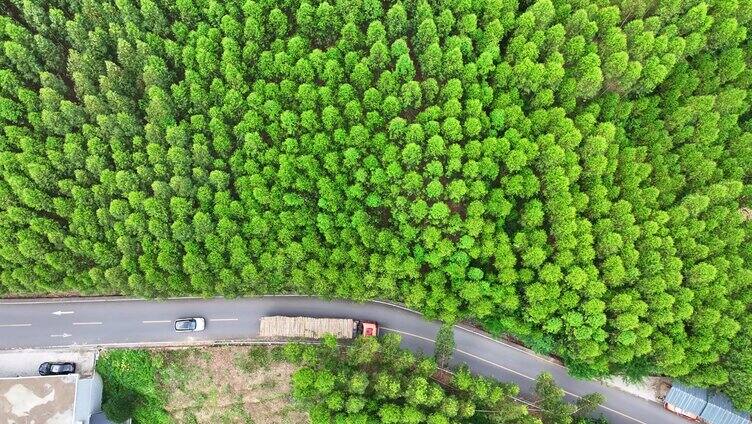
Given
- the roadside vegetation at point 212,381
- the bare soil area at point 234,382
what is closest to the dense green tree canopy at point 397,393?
the bare soil area at point 234,382

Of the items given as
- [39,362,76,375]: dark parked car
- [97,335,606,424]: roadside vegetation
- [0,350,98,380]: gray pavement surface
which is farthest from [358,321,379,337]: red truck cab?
[39,362,76,375]: dark parked car

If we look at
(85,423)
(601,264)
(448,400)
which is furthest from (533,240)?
(85,423)

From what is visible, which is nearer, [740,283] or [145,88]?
[740,283]

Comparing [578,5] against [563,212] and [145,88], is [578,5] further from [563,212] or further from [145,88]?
[145,88]

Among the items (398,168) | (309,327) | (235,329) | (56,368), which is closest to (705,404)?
(398,168)

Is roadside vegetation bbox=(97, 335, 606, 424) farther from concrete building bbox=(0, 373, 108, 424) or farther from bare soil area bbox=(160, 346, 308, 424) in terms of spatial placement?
A: concrete building bbox=(0, 373, 108, 424)

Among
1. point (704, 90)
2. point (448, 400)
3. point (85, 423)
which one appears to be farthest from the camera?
point (704, 90)

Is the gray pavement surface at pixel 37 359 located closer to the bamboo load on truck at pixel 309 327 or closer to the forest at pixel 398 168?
the forest at pixel 398 168
